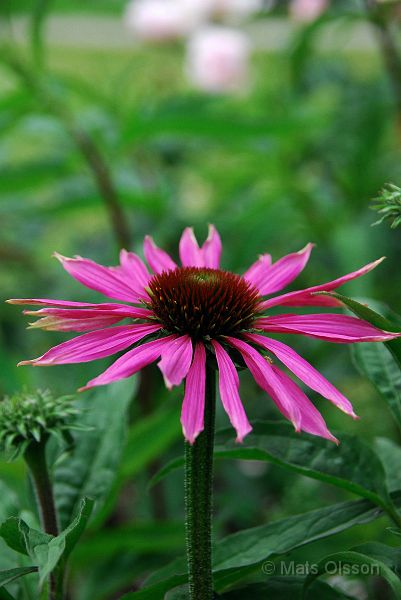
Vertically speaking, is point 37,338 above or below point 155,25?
below

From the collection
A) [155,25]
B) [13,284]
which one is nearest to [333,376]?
[13,284]

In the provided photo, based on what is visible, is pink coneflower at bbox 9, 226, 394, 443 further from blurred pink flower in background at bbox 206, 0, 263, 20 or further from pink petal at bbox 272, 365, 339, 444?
blurred pink flower in background at bbox 206, 0, 263, 20

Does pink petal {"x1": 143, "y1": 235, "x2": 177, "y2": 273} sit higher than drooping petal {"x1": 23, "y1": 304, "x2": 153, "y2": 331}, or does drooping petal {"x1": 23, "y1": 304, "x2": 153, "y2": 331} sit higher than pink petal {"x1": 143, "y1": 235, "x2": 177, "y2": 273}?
pink petal {"x1": 143, "y1": 235, "x2": 177, "y2": 273}

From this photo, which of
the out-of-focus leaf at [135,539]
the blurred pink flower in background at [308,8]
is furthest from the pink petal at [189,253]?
the blurred pink flower in background at [308,8]

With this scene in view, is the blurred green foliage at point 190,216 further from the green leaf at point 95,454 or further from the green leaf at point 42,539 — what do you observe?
the green leaf at point 42,539

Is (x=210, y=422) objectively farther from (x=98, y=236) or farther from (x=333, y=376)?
(x=98, y=236)

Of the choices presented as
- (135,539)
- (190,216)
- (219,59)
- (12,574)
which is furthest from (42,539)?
(219,59)

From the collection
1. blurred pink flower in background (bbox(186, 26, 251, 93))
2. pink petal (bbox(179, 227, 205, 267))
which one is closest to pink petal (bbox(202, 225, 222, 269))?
pink petal (bbox(179, 227, 205, 267))
